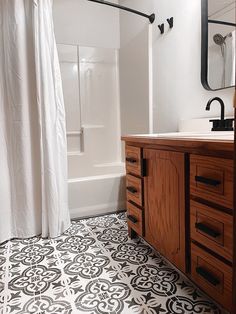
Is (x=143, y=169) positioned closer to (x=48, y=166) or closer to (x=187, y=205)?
(x=187, y=205)

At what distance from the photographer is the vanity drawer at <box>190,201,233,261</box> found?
792mm

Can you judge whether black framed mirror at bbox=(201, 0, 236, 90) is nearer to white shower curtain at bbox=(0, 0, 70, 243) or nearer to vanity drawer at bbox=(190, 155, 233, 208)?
vanity drawer at bbox=(190, 155, 233, 208)

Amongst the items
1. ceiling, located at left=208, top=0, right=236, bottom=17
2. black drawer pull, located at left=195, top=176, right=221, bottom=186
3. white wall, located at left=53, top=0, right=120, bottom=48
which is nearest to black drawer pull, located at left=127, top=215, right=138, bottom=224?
black drawer pull, located at left=195, top=176, right=221, bottom=186

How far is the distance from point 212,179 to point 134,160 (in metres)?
0.62

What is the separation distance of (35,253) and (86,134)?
1467mm

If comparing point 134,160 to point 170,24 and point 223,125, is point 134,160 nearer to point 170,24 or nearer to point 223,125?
point 223,125

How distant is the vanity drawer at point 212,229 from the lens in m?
0.79

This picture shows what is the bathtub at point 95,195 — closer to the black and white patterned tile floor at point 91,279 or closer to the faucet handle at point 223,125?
the black and white patterned tile floor at point 91,279

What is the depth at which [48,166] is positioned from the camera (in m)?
1.61

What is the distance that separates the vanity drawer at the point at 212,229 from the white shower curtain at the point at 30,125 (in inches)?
39.8

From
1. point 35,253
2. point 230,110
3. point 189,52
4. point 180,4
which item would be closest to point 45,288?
point 35,253

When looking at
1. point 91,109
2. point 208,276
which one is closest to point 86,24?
point 91,109

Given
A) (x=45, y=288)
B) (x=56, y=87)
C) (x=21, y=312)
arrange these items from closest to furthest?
1. (x=21, y=312)
2. (x=45, y=288)
3. (x=56, y=87)

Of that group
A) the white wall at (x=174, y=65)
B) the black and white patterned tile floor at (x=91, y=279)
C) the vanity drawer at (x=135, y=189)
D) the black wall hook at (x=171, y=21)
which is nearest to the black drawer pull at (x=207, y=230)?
the black and white patterned tile floor at (x=91, y=279)
